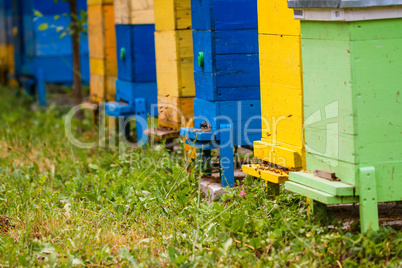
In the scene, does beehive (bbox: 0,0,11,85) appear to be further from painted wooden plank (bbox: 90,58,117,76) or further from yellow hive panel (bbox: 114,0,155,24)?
yellow hive panel (bbox: 114,0,155,24)

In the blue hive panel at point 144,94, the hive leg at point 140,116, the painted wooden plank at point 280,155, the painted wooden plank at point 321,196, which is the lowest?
the painted wooden plank at point 321,196

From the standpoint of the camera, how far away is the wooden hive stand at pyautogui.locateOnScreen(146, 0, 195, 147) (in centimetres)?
402

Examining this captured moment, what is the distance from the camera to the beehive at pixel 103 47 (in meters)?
5.61

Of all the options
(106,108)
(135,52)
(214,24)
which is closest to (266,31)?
(214,24)

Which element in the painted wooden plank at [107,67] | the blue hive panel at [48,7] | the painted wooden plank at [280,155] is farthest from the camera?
the blue hive panel at [48,7]

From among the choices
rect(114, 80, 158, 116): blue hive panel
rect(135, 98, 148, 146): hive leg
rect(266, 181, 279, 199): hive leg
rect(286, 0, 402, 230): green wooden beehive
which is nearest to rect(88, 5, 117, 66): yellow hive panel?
rect(114, 80, 158, 116): blue hive panel

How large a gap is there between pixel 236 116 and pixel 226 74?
0.27 m

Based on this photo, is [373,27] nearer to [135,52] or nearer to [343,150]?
[343,150]

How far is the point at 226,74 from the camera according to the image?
357 cm

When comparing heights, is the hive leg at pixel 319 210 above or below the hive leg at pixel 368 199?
below

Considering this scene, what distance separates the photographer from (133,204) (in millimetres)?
3377

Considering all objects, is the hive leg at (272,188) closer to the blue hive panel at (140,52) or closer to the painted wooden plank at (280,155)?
the painted wooden plank at (280,155)

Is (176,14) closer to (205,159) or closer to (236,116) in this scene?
(236,116)

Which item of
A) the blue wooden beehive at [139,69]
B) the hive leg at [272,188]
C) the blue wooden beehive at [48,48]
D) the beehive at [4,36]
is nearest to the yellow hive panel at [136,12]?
the blue wooden beehive at [139,69]
